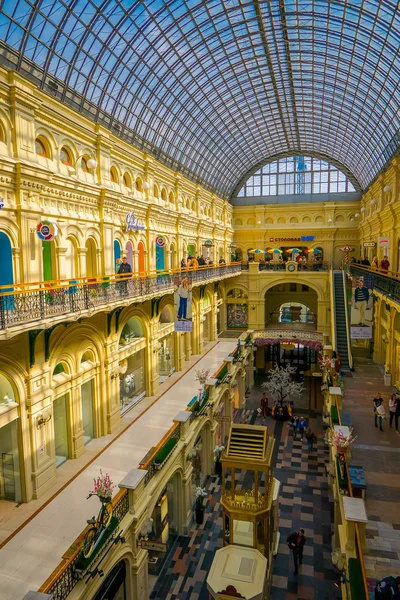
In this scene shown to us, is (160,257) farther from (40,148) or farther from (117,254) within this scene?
(40,148)

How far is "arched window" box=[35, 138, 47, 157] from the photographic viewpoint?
46.5 feet

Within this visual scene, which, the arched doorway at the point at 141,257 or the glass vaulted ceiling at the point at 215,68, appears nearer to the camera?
the glass vaulted ceiling at the point at 215,68

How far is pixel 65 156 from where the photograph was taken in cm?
1581

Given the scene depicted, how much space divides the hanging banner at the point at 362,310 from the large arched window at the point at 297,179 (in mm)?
28996

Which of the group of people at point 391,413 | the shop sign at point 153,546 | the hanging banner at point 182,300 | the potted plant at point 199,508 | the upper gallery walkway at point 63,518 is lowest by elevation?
the potted plant at point 199,508

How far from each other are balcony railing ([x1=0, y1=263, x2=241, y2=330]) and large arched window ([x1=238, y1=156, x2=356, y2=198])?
30111mm

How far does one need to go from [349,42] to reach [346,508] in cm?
2540

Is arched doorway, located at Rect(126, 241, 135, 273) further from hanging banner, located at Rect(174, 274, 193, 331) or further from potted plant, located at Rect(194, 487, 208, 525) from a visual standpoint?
potted plant, located at Rect(194, 487, 208, 525)

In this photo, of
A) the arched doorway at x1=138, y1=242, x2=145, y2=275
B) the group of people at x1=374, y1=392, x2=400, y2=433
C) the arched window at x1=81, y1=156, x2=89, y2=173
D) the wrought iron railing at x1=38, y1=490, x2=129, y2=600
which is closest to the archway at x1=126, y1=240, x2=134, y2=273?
the arched doorway at x1=138, y1=242, x2=145, y2=275

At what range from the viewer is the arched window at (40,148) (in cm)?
1417

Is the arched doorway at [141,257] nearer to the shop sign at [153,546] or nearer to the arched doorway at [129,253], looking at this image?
the arched doorway at [129,253]

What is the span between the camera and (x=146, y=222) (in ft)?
75.7

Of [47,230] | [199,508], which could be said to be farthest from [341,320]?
[47,230]

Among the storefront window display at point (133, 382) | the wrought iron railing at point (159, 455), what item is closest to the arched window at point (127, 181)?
the storefront window display at point (133, 382)
